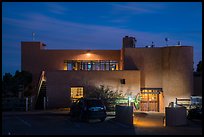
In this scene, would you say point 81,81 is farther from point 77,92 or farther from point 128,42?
point 128,42

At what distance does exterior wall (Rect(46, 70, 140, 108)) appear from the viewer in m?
32.4

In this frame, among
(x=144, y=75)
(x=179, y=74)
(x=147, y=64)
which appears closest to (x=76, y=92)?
(x=144, y=75)

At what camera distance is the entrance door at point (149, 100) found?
3431 cm

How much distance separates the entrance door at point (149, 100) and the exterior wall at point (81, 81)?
139 cm

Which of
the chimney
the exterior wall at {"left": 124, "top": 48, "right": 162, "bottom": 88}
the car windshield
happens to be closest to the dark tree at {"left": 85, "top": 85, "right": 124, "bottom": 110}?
the exterior wall at {"left": 124, "top": 48, "right": 162, "bottom": 88}

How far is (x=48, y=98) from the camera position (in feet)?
106

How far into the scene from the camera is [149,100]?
3475 centimetres

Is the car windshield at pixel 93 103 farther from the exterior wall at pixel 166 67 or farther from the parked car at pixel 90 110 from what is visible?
the exterior wall at pixel 166 67

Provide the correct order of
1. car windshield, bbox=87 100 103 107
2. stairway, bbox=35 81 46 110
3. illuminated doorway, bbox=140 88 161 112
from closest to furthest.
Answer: car windshield, bbox=87 100 103 107
stairway, bbox=35 81 46 110
illuminated doorway, bbox=140 88 161 112

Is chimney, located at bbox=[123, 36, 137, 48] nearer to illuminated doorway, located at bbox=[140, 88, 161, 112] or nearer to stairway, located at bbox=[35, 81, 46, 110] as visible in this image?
illuminated doorway, located at bbox=[140, 88, 161, 112]

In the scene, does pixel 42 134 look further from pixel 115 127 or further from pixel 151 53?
pixel 151 53

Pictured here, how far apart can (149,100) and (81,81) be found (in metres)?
6.24

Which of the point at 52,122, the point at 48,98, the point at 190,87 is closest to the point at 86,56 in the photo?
the point at 48,98

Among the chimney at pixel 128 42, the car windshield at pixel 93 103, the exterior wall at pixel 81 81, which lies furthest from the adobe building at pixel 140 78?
the car windshield at pixel 93 103
